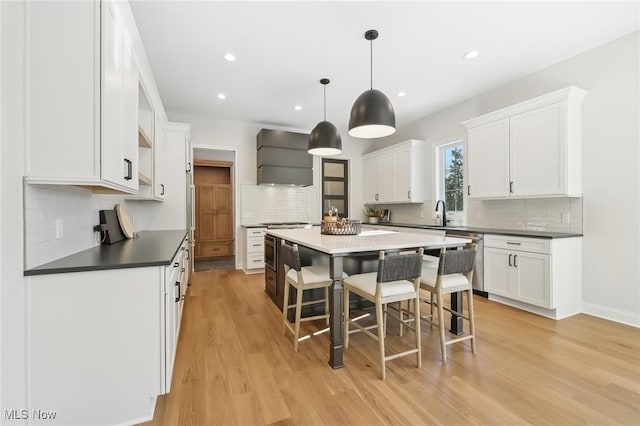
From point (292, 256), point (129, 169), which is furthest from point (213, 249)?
point (129, 169)

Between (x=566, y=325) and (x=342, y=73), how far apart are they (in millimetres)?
3667

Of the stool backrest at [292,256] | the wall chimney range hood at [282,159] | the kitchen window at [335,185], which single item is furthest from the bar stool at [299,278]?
the kitchen window at [335,185]

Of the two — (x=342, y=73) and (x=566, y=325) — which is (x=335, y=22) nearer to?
(x=342, y=73)

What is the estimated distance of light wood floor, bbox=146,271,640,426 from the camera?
5.11 ft

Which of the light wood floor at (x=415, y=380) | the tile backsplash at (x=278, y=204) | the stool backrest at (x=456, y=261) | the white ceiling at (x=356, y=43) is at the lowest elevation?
the light wood floor at (x=415, y=380)

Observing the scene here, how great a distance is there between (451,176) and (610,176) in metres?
2.09

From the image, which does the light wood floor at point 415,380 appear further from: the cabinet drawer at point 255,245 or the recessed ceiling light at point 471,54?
the recessed ceiling light at point 471,54

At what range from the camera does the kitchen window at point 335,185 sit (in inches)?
250

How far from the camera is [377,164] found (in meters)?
6.05

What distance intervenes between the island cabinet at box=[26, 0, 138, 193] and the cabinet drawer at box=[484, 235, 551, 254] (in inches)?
150

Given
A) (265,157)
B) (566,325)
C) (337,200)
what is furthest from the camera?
(337,200)

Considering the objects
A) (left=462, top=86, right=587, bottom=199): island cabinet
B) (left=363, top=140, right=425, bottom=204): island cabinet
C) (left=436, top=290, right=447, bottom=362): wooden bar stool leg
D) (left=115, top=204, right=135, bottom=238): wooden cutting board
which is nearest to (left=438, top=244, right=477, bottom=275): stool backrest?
(left=436, top=290, right=447, bottom=362): wooden bar stool leg

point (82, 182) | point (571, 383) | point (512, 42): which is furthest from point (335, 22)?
point (571, 383)

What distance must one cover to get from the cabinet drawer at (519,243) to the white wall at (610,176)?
1.98 feet
